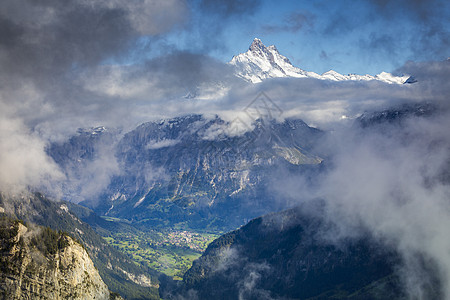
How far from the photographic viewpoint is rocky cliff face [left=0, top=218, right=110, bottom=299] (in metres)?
117

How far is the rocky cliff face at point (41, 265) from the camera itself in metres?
117

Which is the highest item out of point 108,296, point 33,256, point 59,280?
point 33,256

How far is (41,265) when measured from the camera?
125062 millimetres

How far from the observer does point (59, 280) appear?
127375 mm

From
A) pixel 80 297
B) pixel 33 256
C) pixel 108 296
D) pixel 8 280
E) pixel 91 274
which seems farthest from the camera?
pixel 108 296

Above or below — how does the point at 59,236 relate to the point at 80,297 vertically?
above

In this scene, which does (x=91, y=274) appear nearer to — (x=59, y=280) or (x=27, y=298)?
(x=59, y=280)

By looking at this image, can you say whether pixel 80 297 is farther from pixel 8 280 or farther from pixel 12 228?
pixel 12 228

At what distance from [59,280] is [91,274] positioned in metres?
20.4

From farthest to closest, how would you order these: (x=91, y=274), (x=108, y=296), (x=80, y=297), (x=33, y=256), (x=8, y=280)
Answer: (x=108, y=296), (x=91, y=274), (x=80, y=297), (x=33, y=256), (x=8, y=280)

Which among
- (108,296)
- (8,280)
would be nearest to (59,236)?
(8,280)

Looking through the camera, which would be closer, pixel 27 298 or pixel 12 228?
pixel 27 298

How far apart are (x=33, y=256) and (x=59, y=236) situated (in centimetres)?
1469

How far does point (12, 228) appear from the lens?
126 metres
